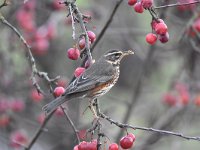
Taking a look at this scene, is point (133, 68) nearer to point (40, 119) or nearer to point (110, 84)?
point (40, 119)

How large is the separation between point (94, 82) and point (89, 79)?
54 millimetres

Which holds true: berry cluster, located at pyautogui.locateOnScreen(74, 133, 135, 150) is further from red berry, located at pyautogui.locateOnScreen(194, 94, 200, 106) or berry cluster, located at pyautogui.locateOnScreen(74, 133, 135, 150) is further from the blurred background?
red berry, located at pyautogui.locateOnScreen(194, 94, 200, 106)

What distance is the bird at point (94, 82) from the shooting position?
3.70 m

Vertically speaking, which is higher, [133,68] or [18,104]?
[18,104]

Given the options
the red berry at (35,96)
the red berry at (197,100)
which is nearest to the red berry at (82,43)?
the red berry at (35,96)

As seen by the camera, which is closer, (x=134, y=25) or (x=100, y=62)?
(x=100, y=62)

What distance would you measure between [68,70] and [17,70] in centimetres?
122

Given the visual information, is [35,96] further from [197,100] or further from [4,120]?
[197,100]

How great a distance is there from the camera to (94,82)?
159 inches

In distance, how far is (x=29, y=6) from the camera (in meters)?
6.23

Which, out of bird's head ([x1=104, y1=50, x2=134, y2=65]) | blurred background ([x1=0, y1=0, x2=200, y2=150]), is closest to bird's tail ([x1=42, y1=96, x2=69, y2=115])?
bird's head ([x1=104, y1=50, x2=134, y2=65])

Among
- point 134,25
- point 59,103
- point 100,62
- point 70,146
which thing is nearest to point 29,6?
point 70,146

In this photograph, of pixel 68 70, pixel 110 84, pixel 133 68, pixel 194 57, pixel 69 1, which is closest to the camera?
pixel 69 1

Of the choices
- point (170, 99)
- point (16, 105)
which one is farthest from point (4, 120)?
point (170, 99)
